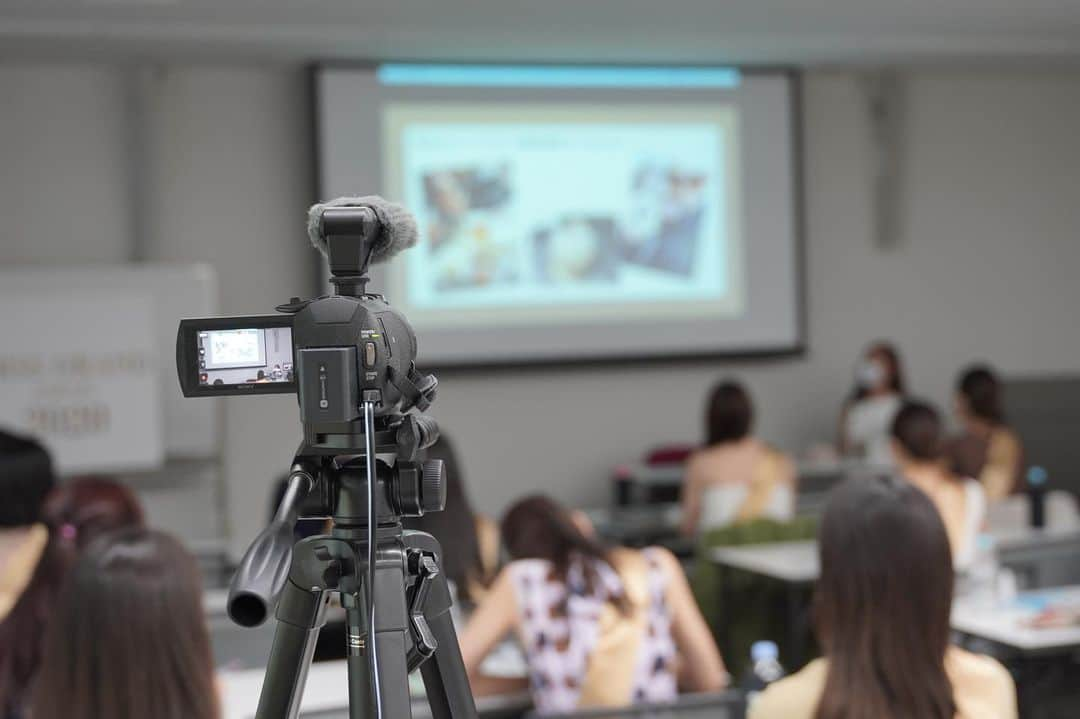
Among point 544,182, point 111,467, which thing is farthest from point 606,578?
point 544,182

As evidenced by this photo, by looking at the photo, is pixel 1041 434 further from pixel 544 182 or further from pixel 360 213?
pixel 360 213

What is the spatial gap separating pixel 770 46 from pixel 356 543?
18.9ft

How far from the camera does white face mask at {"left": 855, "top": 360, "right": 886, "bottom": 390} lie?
261 inches

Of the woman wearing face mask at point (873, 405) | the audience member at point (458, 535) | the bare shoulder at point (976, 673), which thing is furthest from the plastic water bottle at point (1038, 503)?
the bare shoulder at point (976, 673)

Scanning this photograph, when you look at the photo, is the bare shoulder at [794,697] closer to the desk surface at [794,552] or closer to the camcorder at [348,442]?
the camcorder at [348,442]

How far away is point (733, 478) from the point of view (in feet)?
17.6

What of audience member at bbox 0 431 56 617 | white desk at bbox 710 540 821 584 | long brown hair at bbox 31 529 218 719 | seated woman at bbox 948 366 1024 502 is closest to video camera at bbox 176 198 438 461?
long brown hair at bbox 31 529 218 719

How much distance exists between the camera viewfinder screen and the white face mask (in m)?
6.03

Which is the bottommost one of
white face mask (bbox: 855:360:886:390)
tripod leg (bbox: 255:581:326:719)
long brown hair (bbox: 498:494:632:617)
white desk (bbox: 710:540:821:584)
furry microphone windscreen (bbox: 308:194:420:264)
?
white desk (bbox: 710:540:821:584)

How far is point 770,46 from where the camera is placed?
20.7ft

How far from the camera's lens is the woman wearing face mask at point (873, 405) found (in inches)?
255

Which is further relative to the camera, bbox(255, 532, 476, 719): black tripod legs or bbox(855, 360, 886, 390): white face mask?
bbox(855, 360, 886, 390): white face mask

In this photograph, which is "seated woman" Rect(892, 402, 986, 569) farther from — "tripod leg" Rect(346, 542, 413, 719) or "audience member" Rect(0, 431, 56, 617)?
"tripod leg" Rect(346, 542, 413, 719)

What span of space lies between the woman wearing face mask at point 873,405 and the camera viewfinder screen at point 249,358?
19.1 ft
